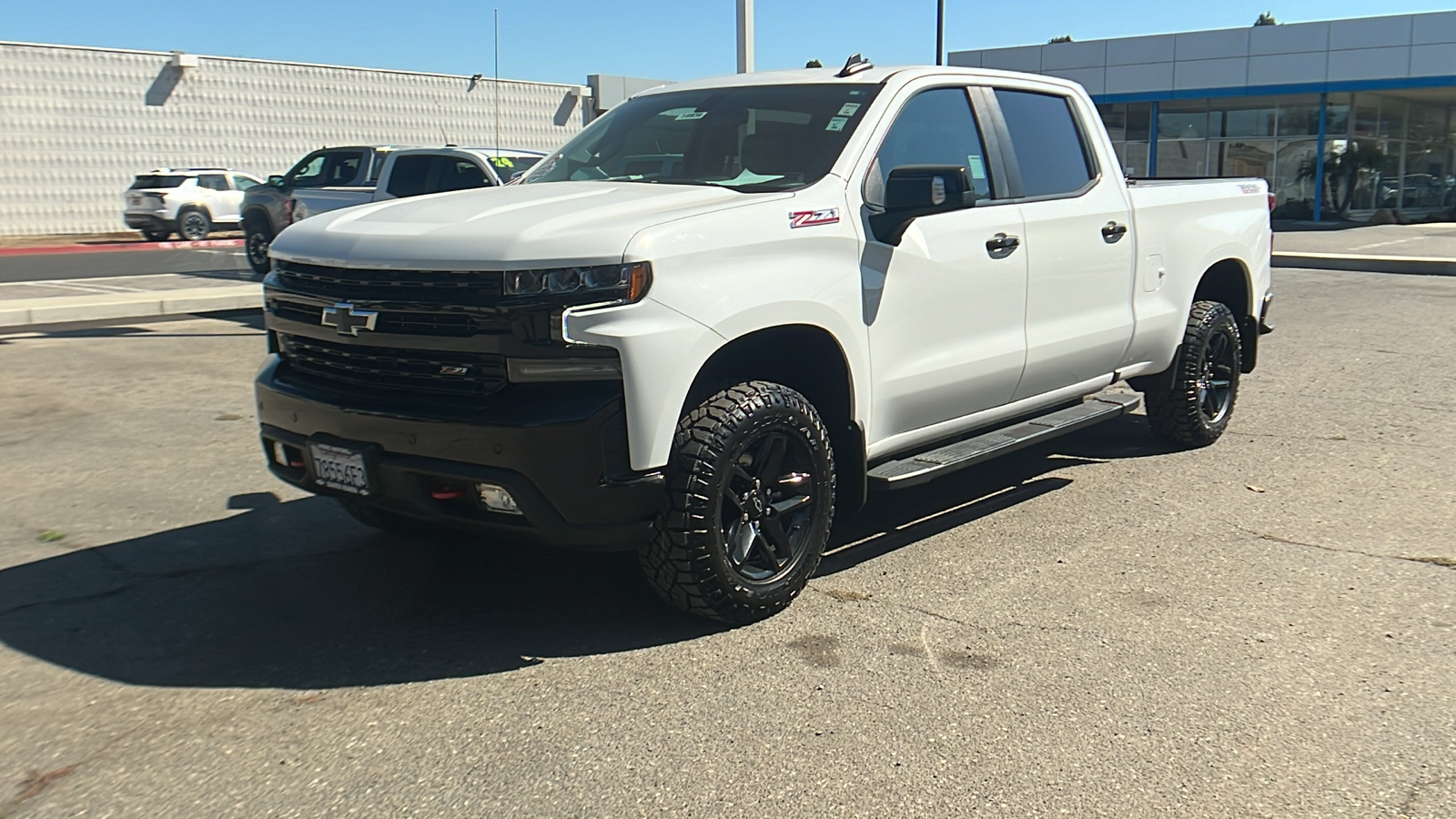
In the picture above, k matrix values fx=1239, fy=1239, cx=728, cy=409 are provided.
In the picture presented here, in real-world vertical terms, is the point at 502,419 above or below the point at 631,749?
above

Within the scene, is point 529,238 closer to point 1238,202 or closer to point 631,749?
point 631,749

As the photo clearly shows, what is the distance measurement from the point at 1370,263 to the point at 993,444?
16.5 m

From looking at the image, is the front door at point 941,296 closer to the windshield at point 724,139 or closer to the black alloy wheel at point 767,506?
the windshield at point 724,139

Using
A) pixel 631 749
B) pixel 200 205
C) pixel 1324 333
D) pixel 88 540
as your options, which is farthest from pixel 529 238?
pixel 200 205

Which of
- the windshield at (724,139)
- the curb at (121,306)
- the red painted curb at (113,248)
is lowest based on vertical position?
the curb at (121,306)

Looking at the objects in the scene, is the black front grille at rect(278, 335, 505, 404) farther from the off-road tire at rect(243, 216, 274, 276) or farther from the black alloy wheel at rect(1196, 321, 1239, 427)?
the off-road tire at rect(243, 216, 274, 276)

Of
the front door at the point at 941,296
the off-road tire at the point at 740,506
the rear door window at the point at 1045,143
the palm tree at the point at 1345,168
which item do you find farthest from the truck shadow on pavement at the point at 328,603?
the palm tree at the point at 1345,168

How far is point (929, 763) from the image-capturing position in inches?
130

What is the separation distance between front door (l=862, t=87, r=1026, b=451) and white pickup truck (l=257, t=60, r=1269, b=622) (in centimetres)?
1

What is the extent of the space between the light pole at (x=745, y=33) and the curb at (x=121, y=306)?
5968mm

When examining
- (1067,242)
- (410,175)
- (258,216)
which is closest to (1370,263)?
(410,175)

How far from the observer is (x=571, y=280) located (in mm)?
3750

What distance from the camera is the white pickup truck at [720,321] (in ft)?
12.4

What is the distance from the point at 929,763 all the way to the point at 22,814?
7.49ft
